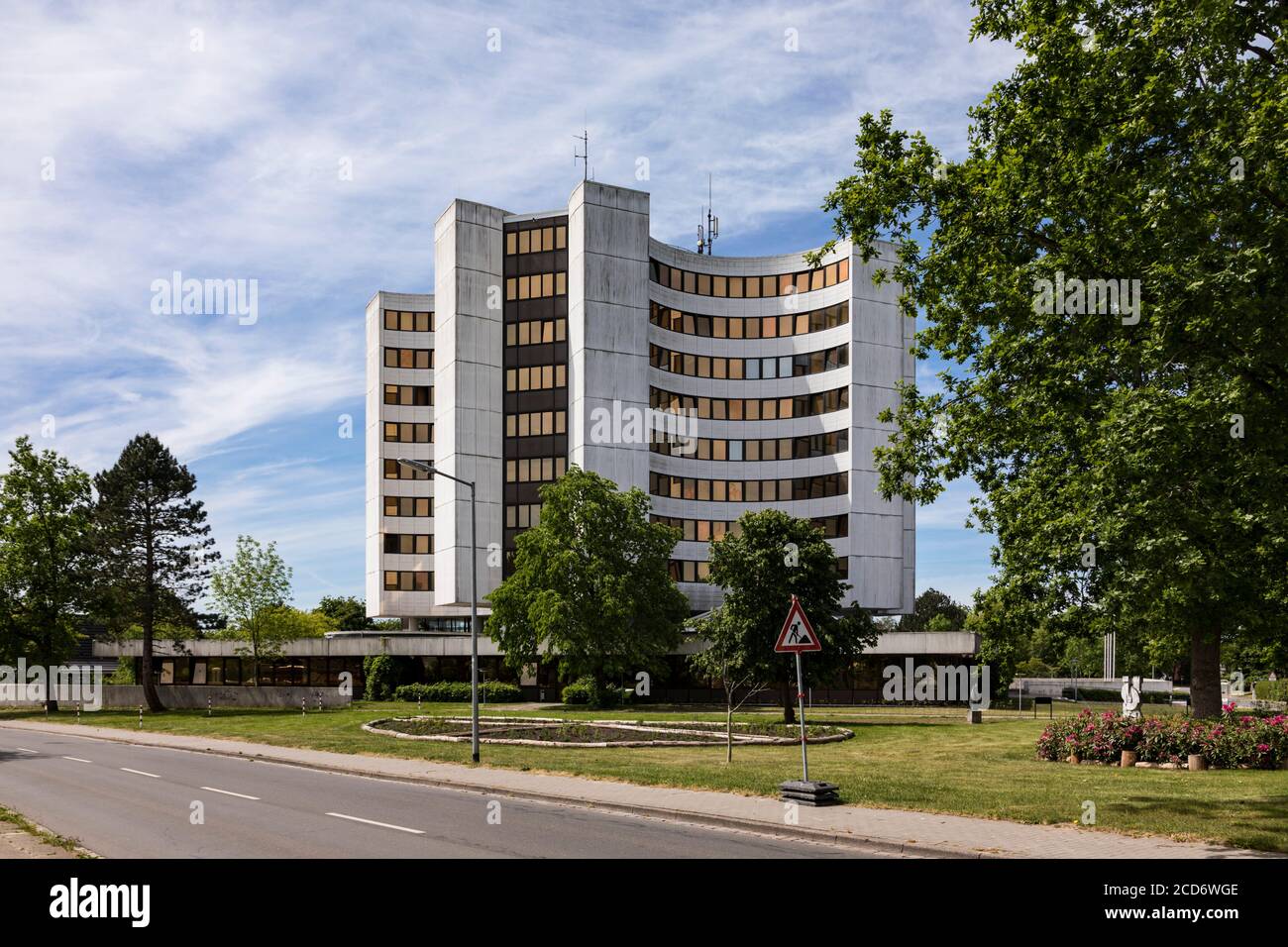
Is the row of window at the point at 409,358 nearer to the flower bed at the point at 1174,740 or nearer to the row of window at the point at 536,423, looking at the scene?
the row of window at the point at 536,423

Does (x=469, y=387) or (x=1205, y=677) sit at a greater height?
(x=469, y=387)

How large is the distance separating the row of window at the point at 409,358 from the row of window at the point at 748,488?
24.2 meters

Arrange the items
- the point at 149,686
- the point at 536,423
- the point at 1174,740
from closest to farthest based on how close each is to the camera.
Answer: the point at 1174,740 < the point at 149,686 < the point at 536,423

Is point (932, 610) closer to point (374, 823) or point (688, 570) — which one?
point (688, 570)

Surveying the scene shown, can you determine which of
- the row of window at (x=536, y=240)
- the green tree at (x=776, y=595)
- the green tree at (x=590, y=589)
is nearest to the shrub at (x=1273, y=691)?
the green tree at (x=776, y=595)

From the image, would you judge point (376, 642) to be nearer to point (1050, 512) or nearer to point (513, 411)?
point (513, 411)

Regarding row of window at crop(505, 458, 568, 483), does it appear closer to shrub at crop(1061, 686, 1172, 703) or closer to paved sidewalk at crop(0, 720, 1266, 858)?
shrub at crop(1061, 686, 1172, 703)

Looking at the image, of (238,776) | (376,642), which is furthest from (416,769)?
(376,642)

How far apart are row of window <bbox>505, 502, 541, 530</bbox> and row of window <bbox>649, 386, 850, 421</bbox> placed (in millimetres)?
10898

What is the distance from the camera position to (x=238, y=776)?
23.4 m

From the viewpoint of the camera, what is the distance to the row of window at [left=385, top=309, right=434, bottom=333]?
80750mm

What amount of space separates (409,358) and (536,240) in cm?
1778

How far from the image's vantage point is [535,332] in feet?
225

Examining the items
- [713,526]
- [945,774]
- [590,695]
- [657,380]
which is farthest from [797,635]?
[713,526]
